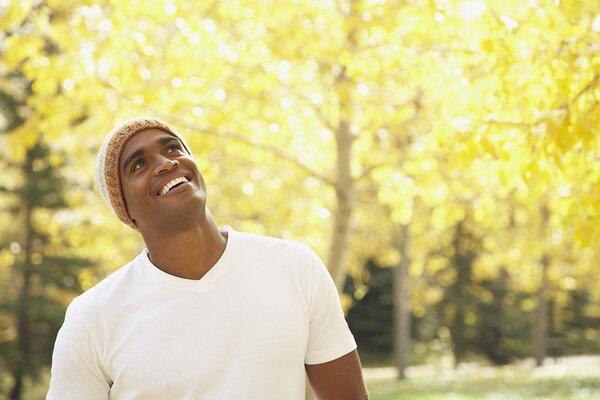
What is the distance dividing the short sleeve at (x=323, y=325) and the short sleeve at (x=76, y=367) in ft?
1.86

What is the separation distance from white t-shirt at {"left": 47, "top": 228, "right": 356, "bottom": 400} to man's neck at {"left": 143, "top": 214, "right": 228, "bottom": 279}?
1.1 inches

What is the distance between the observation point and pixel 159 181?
220cm

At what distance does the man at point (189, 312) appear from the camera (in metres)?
2.08

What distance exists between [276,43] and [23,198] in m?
9.59

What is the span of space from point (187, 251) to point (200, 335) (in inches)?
9.5

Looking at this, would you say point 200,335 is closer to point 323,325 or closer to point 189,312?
point 189,312

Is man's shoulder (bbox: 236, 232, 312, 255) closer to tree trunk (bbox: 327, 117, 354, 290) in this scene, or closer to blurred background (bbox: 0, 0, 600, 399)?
blurred background (bbox: 0, 0, 600, 399)

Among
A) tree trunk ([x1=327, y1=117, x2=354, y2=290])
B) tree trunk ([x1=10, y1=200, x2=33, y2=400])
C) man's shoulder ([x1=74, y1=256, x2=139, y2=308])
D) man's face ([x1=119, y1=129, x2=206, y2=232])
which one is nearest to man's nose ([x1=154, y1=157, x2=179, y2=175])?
man's face ([x1=119, y1=129, x2=206, y2=232])

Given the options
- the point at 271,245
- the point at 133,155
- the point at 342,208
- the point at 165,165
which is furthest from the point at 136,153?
the point at 342,208

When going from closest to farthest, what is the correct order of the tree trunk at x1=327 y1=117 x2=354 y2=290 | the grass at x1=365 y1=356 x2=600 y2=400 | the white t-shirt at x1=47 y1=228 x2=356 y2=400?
the white t-shirt at x1=47 y1=228 x2=356 y2=400, the tree trunk at x1=327 y1=117 x2=354 y2=290, the grass at x1=365 y1=356 x2=600 y2=400

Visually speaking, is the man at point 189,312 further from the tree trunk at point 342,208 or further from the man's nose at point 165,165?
the tree trunk at point 342,208

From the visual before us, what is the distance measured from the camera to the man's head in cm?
220

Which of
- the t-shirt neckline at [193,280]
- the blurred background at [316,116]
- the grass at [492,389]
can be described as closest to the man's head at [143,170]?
the t-shirt neckline at [193,280]

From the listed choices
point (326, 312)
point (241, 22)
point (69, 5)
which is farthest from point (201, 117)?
point (326, 312)
